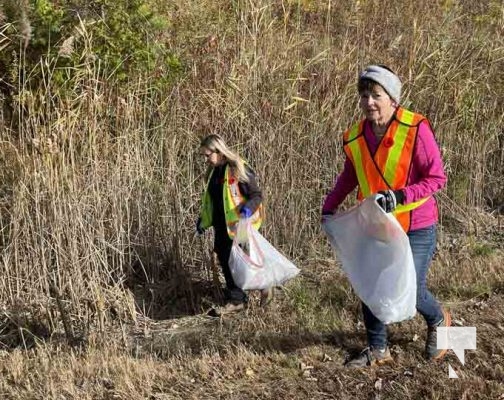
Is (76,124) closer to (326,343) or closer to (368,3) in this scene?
(326,343)

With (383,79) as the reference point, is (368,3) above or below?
above

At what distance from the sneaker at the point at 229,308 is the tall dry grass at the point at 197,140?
1.20 ft

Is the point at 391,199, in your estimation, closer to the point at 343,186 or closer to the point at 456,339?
the point at 343,186

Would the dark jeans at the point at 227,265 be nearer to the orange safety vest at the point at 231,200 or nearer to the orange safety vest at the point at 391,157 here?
the orange safety vest at the point at 231,200

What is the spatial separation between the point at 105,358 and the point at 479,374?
210 cm

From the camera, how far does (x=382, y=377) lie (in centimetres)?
370

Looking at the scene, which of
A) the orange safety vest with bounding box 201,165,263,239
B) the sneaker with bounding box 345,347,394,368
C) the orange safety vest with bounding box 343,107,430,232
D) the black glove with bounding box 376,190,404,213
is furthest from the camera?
the orange safety vest with bounding box 201,165,263,239

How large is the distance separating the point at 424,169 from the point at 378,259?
53cm

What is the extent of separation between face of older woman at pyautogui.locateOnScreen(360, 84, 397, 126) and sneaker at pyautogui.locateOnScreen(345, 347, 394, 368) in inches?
49.6

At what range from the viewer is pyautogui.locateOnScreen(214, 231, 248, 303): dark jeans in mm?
4843

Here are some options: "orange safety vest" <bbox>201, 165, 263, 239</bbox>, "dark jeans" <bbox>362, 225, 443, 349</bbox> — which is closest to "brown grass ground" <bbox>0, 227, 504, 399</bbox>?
"dark jeans" <bbox>362, 225, 443, 349</bbox>

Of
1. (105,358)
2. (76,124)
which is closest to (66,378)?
(105,358)

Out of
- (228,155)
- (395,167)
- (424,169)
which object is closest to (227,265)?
(228,155)

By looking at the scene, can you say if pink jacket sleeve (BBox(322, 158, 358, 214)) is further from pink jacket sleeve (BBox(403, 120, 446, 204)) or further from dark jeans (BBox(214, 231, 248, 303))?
dark jeans (BBox(214, 231, 248, 303))
